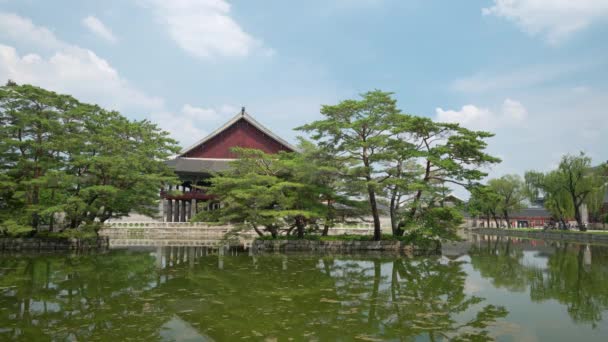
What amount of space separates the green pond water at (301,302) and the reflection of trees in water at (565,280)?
33 millimetres

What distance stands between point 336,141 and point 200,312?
1467 cm

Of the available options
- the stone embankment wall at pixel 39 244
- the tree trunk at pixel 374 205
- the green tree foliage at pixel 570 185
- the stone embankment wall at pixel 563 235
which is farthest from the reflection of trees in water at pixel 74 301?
the green tree foliage at pixel 570 185

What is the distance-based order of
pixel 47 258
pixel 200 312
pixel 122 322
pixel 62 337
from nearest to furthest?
pixel 62 337, pixel 122 322, pixel 200 312, pixel 47 258

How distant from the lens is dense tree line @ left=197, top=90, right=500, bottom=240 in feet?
64.7

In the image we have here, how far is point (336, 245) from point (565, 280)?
1138 cm

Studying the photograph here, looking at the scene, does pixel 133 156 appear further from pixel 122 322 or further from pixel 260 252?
pixel 122 322

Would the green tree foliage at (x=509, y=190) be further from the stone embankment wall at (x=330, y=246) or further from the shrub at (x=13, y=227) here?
the shrub at (x=13, y=227)

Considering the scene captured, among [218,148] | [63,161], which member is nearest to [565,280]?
[63,161]

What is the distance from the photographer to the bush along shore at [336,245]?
20.8 meters

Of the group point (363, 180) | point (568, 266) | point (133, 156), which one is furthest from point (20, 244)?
point (568, 266)

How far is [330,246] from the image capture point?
21375 mm

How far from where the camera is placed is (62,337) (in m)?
6.04

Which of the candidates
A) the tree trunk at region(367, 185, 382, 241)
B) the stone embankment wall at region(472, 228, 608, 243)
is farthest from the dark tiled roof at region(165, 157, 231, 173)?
the stone embankment wall at region(472, 228, 608, 243)

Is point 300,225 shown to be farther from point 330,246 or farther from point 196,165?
point 196,165
